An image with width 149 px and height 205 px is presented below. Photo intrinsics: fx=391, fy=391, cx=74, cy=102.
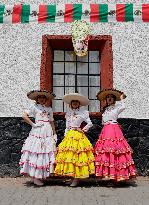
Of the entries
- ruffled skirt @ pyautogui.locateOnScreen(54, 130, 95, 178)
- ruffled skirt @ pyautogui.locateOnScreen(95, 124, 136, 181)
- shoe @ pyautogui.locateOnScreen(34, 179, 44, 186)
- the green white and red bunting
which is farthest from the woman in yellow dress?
the green white and red bunting

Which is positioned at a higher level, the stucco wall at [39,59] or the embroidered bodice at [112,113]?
the stucco wall at [39,59]

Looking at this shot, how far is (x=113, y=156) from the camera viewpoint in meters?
7.47

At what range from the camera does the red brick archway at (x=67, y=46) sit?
9125mm

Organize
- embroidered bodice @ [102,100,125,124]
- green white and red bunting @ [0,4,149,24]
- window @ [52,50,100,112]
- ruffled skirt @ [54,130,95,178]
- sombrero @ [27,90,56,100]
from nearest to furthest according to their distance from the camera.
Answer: ruffled skirt @ [54,130,95,178], embroidered bodice @ [102,100,125,124], sombrero @ [27,90,56,100], green white and red bunting @ [0,4,149,24], window @ [52,50,100,112]

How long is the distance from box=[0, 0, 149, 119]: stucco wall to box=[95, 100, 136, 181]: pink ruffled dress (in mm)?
1453

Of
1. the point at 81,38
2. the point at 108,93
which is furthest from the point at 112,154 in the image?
the point at 81,38

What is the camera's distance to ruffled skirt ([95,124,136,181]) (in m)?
7.43

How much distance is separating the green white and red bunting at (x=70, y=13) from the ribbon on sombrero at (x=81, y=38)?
1.11 ft

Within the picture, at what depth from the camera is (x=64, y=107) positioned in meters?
9.48

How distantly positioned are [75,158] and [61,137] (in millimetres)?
1578

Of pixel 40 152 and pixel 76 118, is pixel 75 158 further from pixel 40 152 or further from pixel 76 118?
pixel 76 118

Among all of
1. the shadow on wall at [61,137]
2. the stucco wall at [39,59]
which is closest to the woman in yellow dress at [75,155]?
the shadow on wall at [61,137]

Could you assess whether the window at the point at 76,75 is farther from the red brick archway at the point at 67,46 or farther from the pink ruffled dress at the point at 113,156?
the pink ruffled dress at the point at 113,156

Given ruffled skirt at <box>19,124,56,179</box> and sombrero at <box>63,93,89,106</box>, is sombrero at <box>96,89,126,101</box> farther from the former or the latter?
ruffled skirt at <box>19,124,56,179</box>
